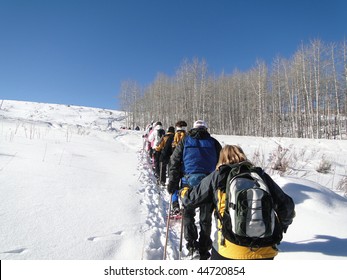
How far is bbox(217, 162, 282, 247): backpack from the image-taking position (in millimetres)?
1697

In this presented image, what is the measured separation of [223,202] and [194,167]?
1.39m

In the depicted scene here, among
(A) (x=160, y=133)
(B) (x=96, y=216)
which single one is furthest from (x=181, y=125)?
(B) (x=96, y=216)

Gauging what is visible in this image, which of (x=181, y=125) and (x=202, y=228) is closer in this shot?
(x=202, y=228)

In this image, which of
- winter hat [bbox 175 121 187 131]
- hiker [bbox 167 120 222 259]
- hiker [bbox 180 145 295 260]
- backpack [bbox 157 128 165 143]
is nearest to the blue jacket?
hiker [bbox 167 120 222 259]

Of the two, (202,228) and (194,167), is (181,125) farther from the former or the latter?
(202,228)

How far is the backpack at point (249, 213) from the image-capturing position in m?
1.70

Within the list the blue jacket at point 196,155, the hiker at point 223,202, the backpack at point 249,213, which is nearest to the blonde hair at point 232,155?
the hiker at point 223,202

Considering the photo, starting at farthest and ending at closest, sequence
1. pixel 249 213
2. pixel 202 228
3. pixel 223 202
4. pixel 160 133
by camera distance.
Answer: pixel 160 133, pixel 202 228, pixel 223 202, pixel 249 213

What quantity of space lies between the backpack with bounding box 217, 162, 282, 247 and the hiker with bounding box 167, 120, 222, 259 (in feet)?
4.40

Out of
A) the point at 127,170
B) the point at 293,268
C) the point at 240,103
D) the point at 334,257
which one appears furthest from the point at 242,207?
the point at 240,103

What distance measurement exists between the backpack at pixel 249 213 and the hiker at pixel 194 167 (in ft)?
4.40

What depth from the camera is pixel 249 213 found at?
1.69m

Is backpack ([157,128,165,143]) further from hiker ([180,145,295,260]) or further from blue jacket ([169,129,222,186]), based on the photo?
hiker ([180,145,295,260])

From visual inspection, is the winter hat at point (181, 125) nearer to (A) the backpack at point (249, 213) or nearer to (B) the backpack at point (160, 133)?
(B) the backpack at point (160, 133)
